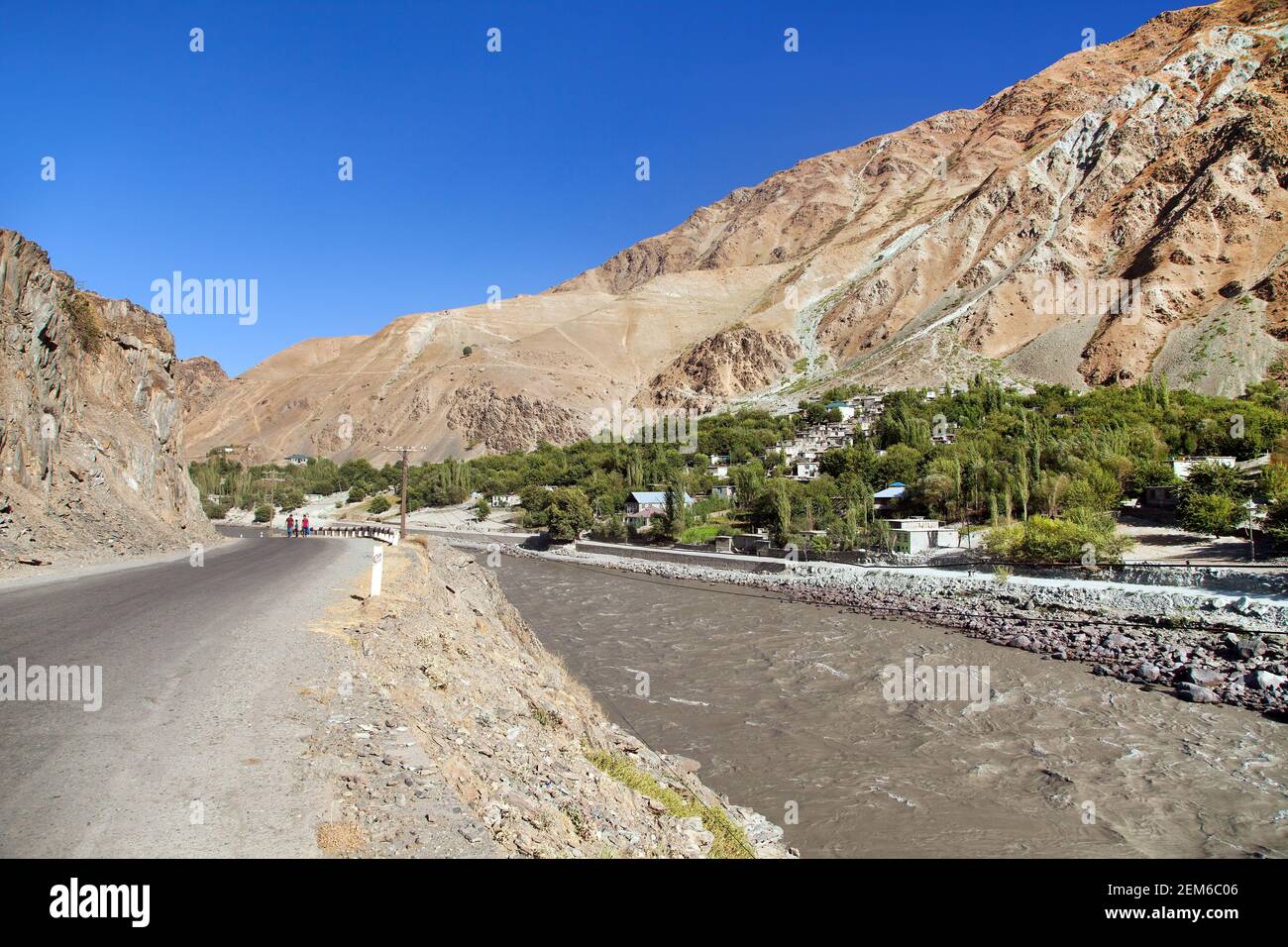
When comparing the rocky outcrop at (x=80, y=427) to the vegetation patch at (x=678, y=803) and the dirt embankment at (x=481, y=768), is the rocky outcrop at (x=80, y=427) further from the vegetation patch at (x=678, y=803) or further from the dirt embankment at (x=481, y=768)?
the vegetation patch at (x=678, y=803)

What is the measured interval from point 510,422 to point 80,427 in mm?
90388

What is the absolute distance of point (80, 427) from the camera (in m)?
23.0

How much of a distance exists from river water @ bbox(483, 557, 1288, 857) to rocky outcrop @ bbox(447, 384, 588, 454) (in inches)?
3635

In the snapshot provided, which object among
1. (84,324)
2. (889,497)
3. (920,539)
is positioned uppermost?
(84,324)

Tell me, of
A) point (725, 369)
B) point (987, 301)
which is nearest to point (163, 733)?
point (987, 301)

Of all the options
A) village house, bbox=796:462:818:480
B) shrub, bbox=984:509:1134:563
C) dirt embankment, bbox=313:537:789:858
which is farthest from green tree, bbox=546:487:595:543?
dirt embankment, bbox=313:537:789:858

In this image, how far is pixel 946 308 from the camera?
101m

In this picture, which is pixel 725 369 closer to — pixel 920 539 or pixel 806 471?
pixel 806 471

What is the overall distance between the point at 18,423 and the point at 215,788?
18156 mm

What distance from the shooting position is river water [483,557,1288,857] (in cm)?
927

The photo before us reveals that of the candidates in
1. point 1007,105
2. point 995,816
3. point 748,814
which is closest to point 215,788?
point 748,814

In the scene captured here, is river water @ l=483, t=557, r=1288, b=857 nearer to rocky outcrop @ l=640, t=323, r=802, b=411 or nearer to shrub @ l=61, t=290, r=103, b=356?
shrub @ l=61, t=290, r=103, b=356
